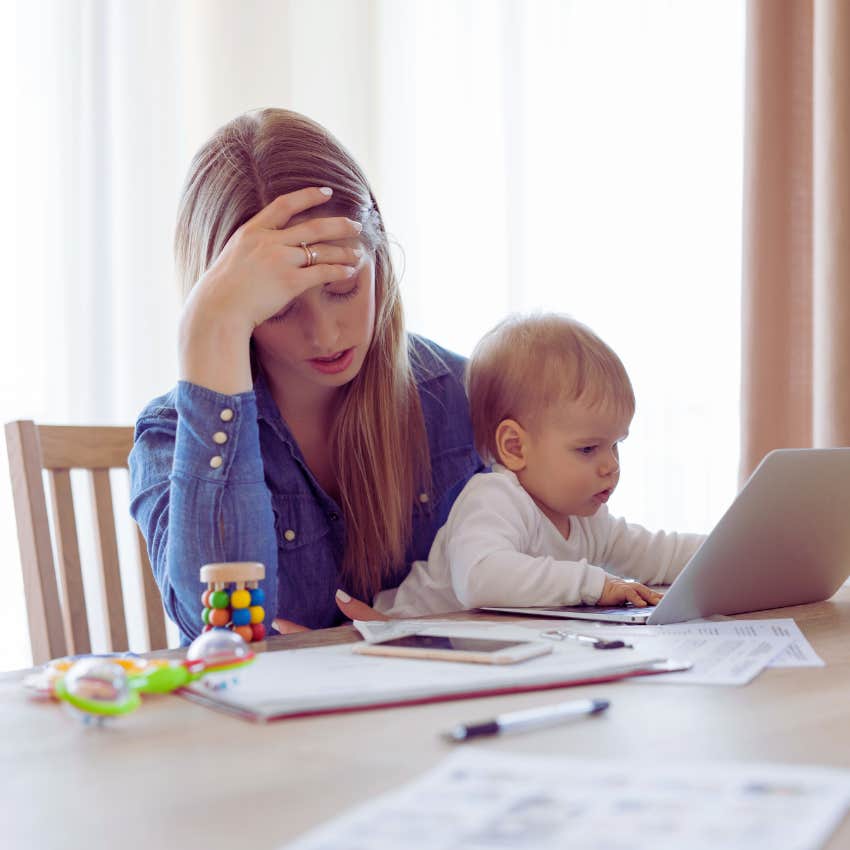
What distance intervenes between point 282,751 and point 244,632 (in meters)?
0.32

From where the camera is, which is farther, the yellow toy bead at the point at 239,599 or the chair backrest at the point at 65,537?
the chair backrest at the point at 65,537

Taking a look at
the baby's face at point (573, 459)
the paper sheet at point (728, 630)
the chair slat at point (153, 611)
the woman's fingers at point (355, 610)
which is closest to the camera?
the paper sheet at point (728, 630)

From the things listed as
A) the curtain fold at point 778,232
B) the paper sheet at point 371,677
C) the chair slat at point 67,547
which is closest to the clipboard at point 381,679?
the paper sheet at point 371,677

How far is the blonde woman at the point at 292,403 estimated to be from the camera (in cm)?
113

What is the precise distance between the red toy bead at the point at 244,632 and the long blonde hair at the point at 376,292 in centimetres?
48

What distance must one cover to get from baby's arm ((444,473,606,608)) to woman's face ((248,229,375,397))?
0.81 ft

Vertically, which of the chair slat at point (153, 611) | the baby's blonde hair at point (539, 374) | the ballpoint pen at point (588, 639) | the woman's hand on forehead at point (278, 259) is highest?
the woman's hand on forehead at point (278, 259)

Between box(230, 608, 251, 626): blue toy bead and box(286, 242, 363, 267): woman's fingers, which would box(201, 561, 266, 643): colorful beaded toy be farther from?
box(286, 242, 363, 267): woman's fingers

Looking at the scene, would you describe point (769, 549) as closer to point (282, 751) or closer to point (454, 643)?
point (454, 643)

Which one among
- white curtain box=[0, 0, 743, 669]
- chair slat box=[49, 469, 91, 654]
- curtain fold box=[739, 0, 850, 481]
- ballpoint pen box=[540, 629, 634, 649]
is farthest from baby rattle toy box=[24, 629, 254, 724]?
white curtain box=[0, 0, 743, 669]

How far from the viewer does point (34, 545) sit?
1288 millimetres

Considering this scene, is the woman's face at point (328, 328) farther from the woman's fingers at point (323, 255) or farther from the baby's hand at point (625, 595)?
the baby's hand at point (625, 595)

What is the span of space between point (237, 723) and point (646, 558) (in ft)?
2.86

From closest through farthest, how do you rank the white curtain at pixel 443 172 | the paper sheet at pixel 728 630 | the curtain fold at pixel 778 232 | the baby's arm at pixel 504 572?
the paper sheet at pixel 728 630 < the baby's arm at pixel 504 572 < the curtain fold at pixel 778 232 < the white curtain at pixel 443 172
